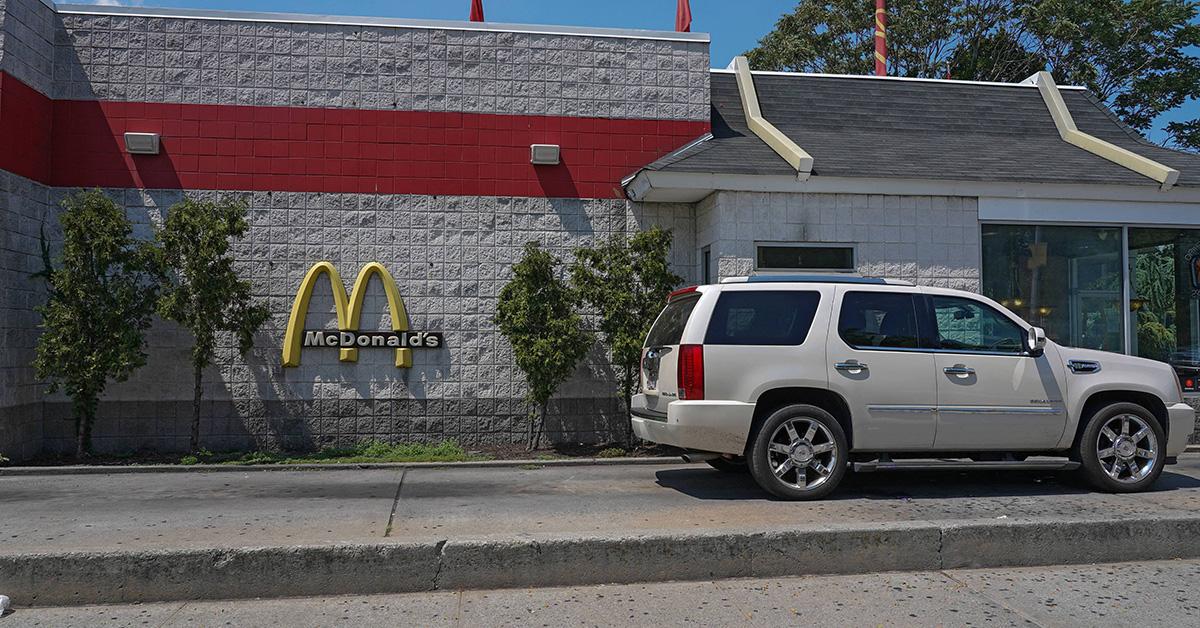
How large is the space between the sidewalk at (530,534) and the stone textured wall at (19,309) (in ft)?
6.08

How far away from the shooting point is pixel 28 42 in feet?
34.6

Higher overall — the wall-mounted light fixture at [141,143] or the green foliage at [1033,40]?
the green foliage at [1033,40]

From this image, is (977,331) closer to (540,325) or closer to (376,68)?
(540,325)

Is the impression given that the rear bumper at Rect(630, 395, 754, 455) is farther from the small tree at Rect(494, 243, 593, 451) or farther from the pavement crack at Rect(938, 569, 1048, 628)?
the small tree at Rect(494, 243, 593, 451)

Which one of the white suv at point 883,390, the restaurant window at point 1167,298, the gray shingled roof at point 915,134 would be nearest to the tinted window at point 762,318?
the white suv at point 883,390

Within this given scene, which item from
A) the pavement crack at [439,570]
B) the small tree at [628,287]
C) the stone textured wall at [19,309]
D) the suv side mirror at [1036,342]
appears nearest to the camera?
the pavement crack at [439,570]

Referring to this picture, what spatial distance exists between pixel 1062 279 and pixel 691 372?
7004 millimetres

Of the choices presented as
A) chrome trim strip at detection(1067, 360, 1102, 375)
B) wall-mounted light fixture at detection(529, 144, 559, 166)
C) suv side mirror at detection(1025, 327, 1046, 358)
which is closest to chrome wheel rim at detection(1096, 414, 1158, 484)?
chrome trim strip at detection(1067, 360, 1102, 375)

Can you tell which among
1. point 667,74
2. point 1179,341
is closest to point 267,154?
point 667,74

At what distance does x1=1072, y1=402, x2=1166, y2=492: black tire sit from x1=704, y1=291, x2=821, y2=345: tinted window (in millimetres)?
2670

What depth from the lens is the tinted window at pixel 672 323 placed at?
802cm

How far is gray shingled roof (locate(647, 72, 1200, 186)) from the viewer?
11469 millimetres

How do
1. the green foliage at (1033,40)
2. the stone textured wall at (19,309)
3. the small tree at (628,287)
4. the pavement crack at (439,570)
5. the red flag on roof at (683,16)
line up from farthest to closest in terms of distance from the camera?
the green foliage at (1033,40), the red flag on roof at (683,16), the small tree at (628,287), the stone textured wall at (19,309), the pavement crack at (439,570)

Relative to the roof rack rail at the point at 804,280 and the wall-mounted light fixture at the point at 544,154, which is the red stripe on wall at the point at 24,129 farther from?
the roof rack rail at the point at 804,280
